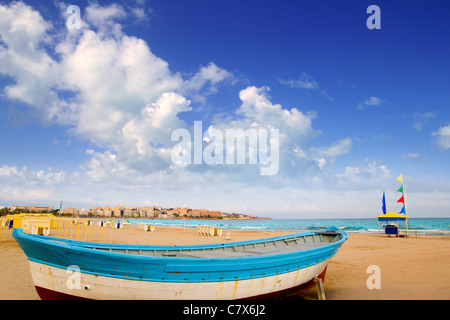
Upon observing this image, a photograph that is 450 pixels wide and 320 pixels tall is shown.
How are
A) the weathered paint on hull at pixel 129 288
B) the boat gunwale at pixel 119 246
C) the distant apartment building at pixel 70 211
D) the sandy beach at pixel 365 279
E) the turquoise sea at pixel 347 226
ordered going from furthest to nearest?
1. the distant apartment building at pixel 70 211
2. the turquoise sea at pixel 347 226
3. the sandy beach at pixel 365 279
4. the weathered paint on hull at pixel 129 288
5. the boat gunwale at pixel 119 246

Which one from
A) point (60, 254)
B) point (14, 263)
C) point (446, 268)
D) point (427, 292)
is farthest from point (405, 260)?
point (14, 263)

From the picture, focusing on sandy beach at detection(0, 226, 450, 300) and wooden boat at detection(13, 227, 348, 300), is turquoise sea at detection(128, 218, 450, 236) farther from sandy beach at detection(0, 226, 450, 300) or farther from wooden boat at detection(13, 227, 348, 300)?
wooden boat at detection(13, 227, 348, 300)

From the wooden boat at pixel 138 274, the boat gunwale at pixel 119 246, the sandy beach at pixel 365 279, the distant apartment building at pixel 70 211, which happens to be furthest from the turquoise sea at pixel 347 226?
the distant apartment building at pixel 70 211

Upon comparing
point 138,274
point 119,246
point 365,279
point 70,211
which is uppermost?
point 119,246

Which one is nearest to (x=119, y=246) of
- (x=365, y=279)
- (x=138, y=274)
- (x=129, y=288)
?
(x=129, y=288)

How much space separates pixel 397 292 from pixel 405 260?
22.6 feet

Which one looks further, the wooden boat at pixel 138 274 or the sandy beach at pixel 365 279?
the sandy beach at pixel 365 279

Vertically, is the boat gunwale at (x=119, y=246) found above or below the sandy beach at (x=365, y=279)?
above

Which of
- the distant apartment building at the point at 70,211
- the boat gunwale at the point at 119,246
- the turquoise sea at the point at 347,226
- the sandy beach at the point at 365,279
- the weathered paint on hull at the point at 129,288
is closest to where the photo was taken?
the boat gunwale at the point at 119,246

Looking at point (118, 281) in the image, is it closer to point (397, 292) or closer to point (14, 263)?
point (397, 292)

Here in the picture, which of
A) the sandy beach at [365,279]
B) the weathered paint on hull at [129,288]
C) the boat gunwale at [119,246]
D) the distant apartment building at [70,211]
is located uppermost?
the boat gunwale at [119,246]

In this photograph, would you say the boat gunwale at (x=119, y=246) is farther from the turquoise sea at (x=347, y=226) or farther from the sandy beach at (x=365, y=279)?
the turquoise sea at (x=347, y=226)

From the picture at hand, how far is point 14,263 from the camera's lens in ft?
36.2

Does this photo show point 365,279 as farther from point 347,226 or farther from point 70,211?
point 70,211
